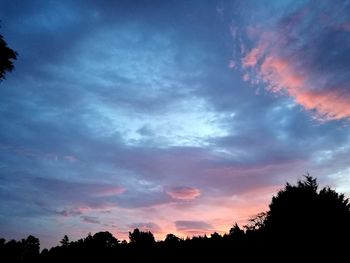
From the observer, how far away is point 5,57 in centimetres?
1362

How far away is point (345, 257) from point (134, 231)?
10599 cm

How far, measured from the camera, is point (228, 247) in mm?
32156

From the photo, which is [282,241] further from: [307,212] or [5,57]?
[5,57]

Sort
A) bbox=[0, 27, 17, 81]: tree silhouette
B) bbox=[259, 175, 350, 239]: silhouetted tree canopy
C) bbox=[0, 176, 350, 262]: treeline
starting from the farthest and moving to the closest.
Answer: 1. bbox=[259, 175, 350, 239]: silhouetted tree canopy
2. bbox=[0, 176, 350, 262]: treeline
3. bbox=[0, 27, 17, 81]: tree silhouette

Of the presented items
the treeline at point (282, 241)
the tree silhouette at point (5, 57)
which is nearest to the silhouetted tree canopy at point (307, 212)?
the treeline at point (282, 241)

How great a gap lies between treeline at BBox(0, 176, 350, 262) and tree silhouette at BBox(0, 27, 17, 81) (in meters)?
24.7

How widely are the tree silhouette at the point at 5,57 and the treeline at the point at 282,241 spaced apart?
24717 millimetres

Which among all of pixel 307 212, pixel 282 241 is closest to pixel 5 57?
pixel 282 241

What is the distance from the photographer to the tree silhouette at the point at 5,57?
44.3 feet

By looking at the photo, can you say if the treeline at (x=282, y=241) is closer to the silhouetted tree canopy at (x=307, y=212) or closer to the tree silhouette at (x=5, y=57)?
the silhouetted tree canopy at (x=307, y=212)

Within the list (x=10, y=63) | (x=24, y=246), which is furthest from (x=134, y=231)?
(x=10, y=63)

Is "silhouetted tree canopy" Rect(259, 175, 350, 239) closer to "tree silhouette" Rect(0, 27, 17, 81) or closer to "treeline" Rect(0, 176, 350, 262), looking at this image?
"treeline" Rect(0, 176, 350, 262)

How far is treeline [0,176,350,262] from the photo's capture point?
31312 millimetres

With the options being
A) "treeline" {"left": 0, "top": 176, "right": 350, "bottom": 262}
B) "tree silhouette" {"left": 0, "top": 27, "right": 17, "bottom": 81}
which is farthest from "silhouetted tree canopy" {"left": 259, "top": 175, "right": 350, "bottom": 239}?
"tree silhouette" {"left": 0, "top": 27, "right": 17, "bottom": 81}
